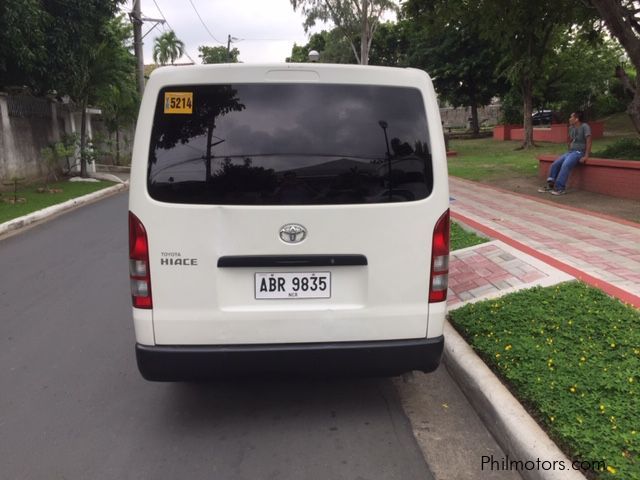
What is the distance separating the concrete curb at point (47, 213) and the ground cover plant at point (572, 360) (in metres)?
8.89

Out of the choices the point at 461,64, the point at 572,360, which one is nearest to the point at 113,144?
the point at 461,64

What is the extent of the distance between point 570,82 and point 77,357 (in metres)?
31.9

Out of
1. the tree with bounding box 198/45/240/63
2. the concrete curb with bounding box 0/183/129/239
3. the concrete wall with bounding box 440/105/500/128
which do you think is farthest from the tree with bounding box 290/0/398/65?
the tree with bounding box 198/45/240/63

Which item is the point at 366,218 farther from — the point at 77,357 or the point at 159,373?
the point at 77,357

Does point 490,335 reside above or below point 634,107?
below

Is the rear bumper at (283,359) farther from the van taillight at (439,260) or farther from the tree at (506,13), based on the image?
the tree at (506,13)

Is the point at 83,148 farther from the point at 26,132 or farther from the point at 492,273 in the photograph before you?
the point at 492,273

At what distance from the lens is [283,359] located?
10.8 ft

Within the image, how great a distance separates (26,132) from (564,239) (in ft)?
53.3

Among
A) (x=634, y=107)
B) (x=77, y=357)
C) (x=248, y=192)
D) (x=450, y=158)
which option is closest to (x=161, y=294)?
(x=248, y=192)

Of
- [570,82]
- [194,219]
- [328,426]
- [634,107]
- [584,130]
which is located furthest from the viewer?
[570,82]

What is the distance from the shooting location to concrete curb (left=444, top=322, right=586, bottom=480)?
2.85 metres

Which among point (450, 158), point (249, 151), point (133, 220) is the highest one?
point (249, 151)

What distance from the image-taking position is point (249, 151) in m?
→ 3.19
